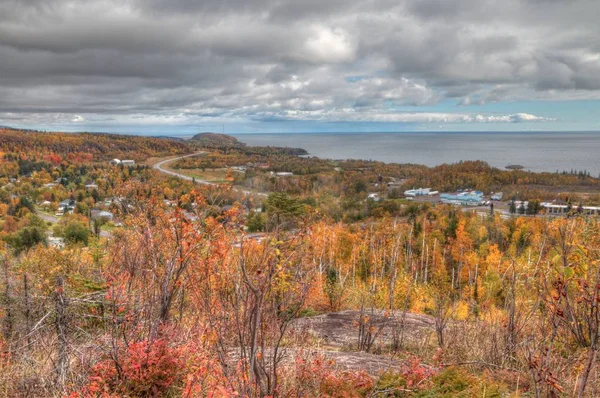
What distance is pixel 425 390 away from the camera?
4918 mm

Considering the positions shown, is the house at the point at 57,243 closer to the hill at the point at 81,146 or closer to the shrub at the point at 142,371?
the shrub at the point at 142,371

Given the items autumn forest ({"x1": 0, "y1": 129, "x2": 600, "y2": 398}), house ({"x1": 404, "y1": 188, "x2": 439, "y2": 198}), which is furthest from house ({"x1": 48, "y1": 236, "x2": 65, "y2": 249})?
house ({"x1": 404, "y1": 188, "x2": 439, "y2": 198})

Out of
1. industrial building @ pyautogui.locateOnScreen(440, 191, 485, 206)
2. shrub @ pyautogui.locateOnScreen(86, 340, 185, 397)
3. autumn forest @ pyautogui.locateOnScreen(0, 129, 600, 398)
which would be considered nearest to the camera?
autumn forest @ pyautogui.locateOnScreen(0, 129, 600, 398)

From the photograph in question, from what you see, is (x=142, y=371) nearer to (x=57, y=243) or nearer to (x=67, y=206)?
(x=57, y=243)

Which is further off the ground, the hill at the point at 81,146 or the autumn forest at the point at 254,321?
the hill at the point at 81,146

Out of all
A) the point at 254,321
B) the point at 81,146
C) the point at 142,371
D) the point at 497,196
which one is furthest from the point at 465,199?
the point at 81,146

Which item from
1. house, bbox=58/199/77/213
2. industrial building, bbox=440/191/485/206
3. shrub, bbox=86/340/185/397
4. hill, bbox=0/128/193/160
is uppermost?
hill, bbox=0/128/193/160

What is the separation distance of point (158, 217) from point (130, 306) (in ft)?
11.3

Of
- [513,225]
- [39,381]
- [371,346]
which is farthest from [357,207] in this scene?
[39,381]

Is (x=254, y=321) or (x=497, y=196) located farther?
(x=497, y=196)

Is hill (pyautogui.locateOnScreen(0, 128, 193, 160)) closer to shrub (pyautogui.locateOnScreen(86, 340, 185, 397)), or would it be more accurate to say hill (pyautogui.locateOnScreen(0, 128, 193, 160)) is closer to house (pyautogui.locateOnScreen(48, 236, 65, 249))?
house (pyautogui.locateOnScreen(48, 236, 65, 249))

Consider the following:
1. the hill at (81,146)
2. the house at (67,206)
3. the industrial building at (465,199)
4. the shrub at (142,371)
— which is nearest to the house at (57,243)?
the house at (67,206)

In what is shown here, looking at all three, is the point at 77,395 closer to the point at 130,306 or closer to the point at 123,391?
the point at 123,391

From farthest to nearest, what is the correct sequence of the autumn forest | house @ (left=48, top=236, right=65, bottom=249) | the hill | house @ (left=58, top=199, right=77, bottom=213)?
the hill < house @ (left=58, top=199, right=77, bottom=213) < house @ (left=48, top=236, right=65, bottom=249) < the autumn forest
